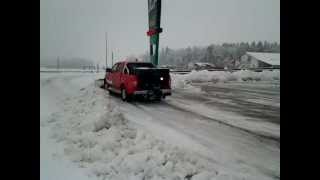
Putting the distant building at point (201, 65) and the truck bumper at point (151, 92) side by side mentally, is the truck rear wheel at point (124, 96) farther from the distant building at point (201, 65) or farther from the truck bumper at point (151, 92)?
the distant building at point (201, 65)

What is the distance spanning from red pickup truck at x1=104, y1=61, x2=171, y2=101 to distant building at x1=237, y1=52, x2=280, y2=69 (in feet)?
2.59

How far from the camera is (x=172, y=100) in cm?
350

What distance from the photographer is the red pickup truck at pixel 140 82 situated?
3.51m

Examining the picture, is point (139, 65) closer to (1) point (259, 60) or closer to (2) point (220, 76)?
(2) point (220, 76)

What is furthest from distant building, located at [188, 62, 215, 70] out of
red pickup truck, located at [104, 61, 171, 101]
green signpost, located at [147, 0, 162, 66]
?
green signpost, located at [147, 0, 162, 66]

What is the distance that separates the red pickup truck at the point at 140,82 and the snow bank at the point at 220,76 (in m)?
0.12

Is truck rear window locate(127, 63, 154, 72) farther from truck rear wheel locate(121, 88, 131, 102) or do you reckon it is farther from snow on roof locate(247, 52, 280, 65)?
snow on roof locate(247, 52, 280, 65)

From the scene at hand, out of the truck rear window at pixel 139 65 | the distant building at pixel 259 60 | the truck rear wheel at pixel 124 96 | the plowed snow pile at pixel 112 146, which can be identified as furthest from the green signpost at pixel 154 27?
the distant building at pixel 259 60

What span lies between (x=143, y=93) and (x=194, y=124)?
2.07 feet

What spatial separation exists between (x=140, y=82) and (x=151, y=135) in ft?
1.96

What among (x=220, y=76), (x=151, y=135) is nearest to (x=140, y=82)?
(x=151, y=135)

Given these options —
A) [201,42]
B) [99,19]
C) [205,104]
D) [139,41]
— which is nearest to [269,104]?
→ [205,104]

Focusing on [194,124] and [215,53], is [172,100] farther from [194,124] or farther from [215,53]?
[215,53]

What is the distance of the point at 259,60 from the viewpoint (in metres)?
3.42
